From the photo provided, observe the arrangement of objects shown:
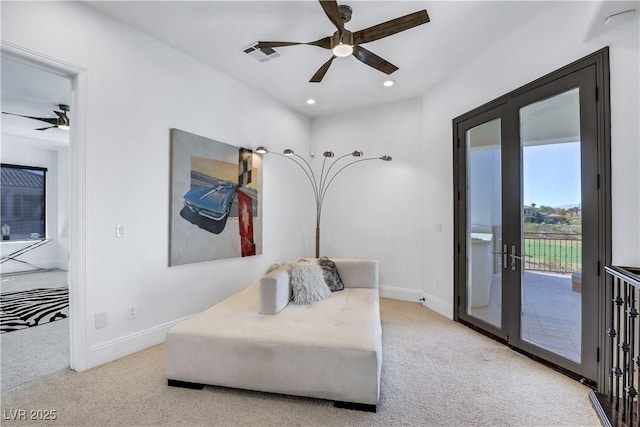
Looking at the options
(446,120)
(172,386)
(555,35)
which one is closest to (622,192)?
(555,35)

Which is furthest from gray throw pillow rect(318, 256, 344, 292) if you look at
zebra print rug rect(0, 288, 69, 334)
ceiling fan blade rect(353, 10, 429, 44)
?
zebra print rug rect(0, 288, 69, 334)

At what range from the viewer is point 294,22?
2678 millimetres

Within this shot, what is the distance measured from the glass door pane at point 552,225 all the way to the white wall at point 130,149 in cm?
329

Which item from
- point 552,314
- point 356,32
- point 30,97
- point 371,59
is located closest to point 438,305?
point 552,314

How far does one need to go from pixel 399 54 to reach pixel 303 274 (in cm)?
261

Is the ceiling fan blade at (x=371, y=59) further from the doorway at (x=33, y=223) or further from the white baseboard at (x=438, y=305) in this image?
the white baseboard at (x=438, y=305)

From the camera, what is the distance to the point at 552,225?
256 cm

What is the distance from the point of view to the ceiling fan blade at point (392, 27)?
2.11 meters

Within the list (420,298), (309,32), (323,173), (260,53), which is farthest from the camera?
(323,173)

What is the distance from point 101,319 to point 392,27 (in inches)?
134

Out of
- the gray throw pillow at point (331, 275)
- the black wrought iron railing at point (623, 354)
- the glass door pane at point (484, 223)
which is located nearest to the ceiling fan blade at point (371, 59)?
the glass door pane at point (484, 223)

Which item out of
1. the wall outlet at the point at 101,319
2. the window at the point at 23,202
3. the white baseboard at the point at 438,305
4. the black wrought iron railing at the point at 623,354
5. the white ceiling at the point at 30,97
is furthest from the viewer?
the window at the point at 23,202

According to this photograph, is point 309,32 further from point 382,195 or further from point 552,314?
point 552,314

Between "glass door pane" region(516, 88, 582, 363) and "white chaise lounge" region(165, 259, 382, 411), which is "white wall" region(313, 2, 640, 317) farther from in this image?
"white chaise lounge" region(165, 259, 382, 411)
